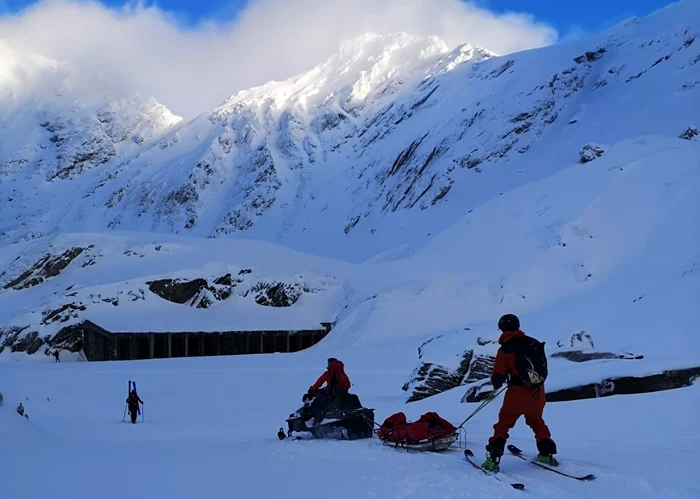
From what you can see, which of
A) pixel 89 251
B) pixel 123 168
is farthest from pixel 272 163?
pixel 89 251

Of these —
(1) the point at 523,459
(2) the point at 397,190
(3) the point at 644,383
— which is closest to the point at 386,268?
(2) the point at 397,190

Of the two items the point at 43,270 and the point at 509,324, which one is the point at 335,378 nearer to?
the point at 509,324

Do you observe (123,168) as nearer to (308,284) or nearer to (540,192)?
(308,284)

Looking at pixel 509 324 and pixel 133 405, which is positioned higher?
pixel 509 324

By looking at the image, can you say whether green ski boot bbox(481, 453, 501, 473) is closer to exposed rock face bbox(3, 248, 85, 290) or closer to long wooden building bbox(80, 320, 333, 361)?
long wooden building bbox(80, 320, 333, 361)

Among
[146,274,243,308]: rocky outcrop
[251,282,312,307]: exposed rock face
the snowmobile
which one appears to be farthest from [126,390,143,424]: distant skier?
[251,282,312,307]: exposed rock face

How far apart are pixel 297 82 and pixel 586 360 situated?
10425cm

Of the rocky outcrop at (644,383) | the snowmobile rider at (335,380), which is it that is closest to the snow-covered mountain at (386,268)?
the rocky outcrop at (644,383)

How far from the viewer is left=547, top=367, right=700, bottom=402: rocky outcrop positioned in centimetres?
1112

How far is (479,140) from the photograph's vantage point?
61531 millimetres

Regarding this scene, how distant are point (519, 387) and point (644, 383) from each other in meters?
5.63

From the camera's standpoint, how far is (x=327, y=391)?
10.4m

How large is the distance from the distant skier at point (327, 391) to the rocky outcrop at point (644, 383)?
3.98 m

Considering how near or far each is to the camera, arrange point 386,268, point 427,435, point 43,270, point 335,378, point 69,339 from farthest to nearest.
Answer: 1. point 43,270
2. point 386,268
3. point 69,339
4. point 335,378
5. point 427,435
